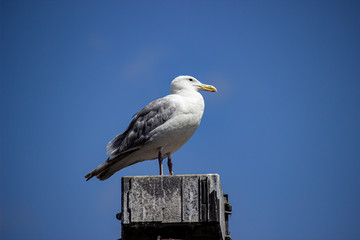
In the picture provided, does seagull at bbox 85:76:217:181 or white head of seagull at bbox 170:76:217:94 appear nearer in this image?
seagull at bbox 85:76:217:181

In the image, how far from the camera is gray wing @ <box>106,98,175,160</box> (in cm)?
1111

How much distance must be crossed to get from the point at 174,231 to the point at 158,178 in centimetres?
89

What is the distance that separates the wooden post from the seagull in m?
3.13

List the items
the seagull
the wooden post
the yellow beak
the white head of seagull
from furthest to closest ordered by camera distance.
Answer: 1. the yellow beak
2. the white head of seagull
3. the seagull
4. the wooden post

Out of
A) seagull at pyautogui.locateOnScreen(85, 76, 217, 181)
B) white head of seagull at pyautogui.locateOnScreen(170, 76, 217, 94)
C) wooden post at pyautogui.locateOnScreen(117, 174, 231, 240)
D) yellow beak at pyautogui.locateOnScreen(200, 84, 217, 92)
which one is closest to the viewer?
wooden post at pyautogui.locateOnScreen(117, 174, 231, 240)

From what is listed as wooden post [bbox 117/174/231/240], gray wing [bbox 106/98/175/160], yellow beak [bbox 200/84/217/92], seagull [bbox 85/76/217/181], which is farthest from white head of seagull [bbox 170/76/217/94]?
wooden post [bbox 117/174/231/240]

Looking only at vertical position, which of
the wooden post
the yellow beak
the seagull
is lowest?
the wooden post

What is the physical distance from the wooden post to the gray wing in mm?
3162

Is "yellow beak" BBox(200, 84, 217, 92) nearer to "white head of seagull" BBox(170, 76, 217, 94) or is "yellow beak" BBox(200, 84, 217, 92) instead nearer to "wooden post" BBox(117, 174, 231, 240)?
"white head of seagull" BBox(170, 76, 217, 94)

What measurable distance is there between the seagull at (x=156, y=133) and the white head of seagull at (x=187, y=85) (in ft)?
1.36

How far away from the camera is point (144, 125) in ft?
36.9

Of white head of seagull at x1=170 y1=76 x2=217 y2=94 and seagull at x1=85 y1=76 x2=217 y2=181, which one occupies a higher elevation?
white head of seagull at x1=170 y1=76 x2=217 y2=94

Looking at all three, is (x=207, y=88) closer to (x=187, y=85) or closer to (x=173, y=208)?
(x=187, y=85)

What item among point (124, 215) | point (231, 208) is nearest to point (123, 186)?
point (124, 215)
